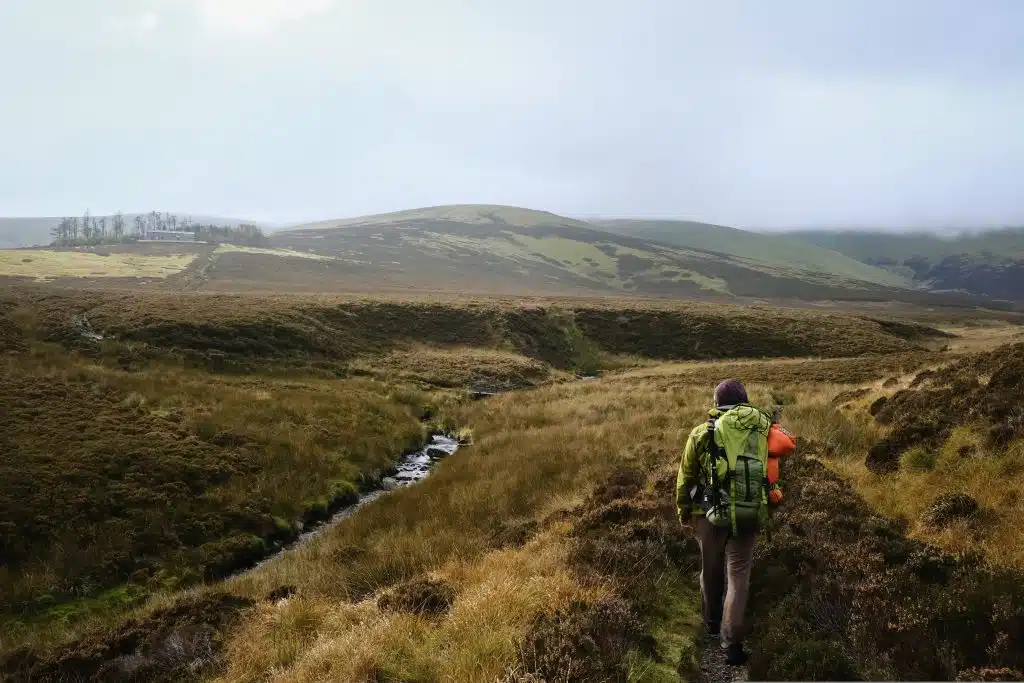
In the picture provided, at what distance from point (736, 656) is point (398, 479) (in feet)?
47.1

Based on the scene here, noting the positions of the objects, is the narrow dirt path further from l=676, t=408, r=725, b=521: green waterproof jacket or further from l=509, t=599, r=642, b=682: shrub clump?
l=676, t=408, r=725, b=521: green waterproof jacket

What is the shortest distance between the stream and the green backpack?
1080 centimetres

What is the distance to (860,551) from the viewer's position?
282 inches

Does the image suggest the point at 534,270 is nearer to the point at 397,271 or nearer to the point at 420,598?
the point at 397,271

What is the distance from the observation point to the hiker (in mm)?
6043

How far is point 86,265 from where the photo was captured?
9056cm

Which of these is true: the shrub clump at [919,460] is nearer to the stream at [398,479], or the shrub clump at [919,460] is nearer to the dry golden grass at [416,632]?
the dry golden grass at [416,632]

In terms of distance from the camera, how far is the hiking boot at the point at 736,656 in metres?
6.20

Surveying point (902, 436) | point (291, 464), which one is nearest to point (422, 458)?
point (291, 464)

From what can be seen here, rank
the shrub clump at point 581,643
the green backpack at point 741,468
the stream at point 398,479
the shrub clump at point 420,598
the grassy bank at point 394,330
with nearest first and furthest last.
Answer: the shrub clump at point 581,643
the green backpack at point 741,468
the shrub clump at point 420,598
the stream at point 398,479
the grassy bank at point 394,330

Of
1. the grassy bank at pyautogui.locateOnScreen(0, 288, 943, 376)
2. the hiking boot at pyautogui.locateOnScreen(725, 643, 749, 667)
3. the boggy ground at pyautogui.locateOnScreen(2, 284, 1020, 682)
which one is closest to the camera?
the boggy ground at pyautogui.locateOnScreen(2, 284, 1020, 682)

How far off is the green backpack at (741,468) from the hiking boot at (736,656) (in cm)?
127

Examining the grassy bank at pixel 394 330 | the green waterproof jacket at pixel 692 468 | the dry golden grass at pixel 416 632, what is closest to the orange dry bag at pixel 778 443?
the green waterproof jacket at pixel 692 468

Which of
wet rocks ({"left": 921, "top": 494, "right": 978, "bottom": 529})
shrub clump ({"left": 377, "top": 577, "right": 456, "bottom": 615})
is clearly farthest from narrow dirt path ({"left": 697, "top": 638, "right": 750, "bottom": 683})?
wet rocks ({"left": 921, "top": 494, "right": 978, "bottom": 529})
